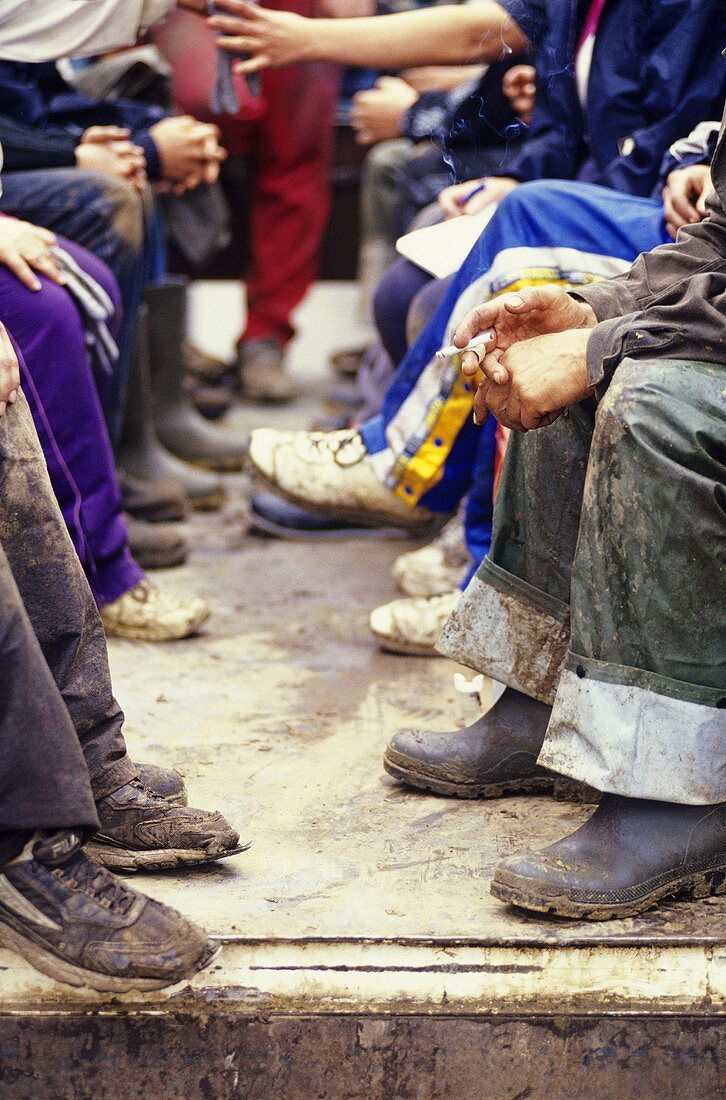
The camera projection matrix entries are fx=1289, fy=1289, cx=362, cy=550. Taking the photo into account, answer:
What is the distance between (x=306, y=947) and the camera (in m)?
1.40

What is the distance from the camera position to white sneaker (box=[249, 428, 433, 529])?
2.41m

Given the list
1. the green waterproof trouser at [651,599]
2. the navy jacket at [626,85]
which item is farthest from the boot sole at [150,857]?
the navy jacket at [626,85]

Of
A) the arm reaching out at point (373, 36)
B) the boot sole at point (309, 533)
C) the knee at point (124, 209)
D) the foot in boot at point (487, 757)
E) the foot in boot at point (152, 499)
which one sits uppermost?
the arm reaching out at point (373, 36)

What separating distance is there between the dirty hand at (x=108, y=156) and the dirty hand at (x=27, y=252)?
1.65ft

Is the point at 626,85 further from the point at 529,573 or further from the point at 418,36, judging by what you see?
the point at 529,573

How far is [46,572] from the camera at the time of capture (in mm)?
1505

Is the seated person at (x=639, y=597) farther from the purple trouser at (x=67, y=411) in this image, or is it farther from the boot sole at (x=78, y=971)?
the purple trouser at (x=67, y=411)

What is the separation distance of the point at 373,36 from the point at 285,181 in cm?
162

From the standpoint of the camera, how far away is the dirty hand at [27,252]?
2076mm

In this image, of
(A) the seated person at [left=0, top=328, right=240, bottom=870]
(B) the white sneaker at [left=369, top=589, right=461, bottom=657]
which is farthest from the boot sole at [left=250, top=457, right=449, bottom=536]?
(A) the seated person at [left=0, top=328, right=240, bottom=870]

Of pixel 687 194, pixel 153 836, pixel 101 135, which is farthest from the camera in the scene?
pixel 101 135

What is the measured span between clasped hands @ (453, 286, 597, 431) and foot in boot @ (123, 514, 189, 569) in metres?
1.35

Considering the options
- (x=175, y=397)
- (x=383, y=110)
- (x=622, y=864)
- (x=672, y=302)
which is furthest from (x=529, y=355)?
(x=383, y=110)

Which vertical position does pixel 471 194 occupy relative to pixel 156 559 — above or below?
above
